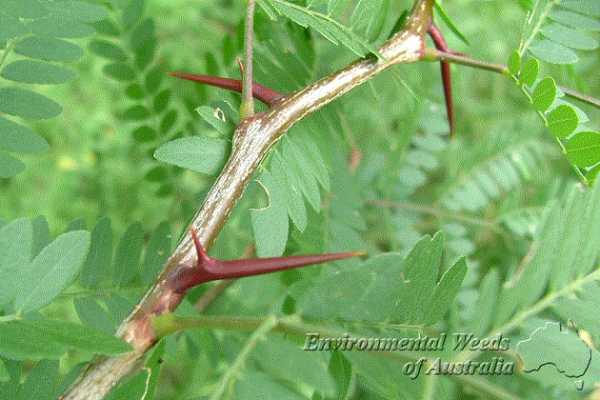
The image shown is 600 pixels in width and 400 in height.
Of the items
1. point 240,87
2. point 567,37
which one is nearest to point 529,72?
point 567,37

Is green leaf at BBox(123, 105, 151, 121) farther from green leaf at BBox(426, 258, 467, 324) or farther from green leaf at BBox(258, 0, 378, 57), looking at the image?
green leaf at BBox(426, 258, 467, 324)

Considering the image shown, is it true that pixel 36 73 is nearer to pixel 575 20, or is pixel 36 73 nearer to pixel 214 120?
pixel 214 120

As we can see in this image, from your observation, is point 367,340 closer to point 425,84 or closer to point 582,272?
point 582,272

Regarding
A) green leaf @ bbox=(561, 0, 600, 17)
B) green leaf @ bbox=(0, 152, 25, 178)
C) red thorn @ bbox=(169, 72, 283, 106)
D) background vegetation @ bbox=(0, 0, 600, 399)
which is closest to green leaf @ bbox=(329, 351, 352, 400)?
background vegetation @ bbox=(0, 0, 600, 399)

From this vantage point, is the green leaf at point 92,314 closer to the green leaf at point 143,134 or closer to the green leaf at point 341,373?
the green leaf at point 341,373

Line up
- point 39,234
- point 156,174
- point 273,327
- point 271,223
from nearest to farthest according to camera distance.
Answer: point 273,327 < point 271,223 < point 39,234 < point 156,174

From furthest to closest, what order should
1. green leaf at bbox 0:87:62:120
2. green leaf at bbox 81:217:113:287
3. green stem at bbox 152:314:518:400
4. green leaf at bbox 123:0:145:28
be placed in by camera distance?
green leaf at bbox 123:0:145:28
green leaf at bbox 81:217:113:287
green leaf at bbox 0:87:62:120
green stem at bbox 152:314:518:400

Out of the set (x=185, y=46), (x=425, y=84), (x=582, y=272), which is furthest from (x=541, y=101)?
(x=185, y=46)
